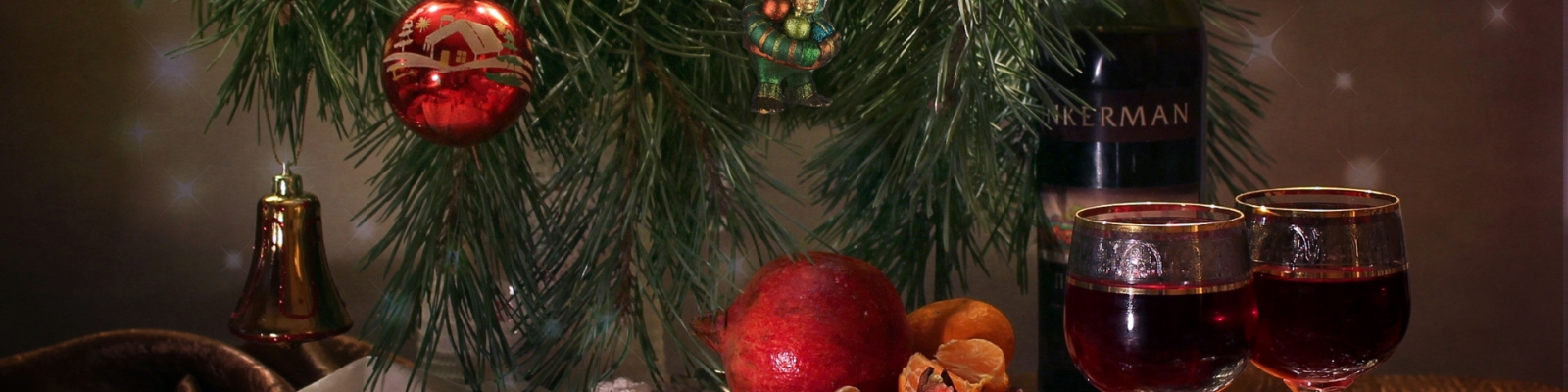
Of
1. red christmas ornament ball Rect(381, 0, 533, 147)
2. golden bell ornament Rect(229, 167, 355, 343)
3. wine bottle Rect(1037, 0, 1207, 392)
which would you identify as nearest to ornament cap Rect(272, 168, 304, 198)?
golden bell ornament Rect(229, 167, 355, 343)

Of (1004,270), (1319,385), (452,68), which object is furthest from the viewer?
(1004,270)

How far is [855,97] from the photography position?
0.41 meters

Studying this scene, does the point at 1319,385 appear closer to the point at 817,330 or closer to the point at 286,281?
the point at 817,330

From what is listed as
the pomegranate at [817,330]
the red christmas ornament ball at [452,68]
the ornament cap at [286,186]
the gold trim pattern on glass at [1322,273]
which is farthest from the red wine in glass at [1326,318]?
the ornament cap at [286,186]

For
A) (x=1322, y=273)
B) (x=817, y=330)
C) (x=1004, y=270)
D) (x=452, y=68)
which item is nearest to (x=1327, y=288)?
(x=1322, y=273)

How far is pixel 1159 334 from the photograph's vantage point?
1.05 ft

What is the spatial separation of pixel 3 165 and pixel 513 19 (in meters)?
0.57

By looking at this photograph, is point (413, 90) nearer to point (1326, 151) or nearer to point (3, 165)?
point (3, 165)

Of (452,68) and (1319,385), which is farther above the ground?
(452,68)

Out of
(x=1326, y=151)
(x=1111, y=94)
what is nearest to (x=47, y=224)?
(x=1111, y=94)

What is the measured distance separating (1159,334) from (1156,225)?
3cm

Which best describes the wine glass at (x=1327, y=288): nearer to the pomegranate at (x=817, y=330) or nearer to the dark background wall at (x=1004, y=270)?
the pomegranate at (x=817, y=330)

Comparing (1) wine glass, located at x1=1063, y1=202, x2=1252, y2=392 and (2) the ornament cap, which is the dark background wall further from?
(1) wine glass, located at x1=1063, y1=202, x2=1252, y2=392

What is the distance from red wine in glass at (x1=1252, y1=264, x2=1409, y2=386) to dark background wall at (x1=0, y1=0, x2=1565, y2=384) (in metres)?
0.42
